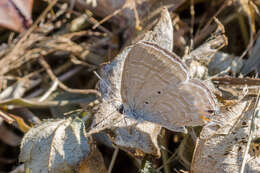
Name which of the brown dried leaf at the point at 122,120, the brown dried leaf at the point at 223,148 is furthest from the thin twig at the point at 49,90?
the brown dried leaf at the point at 223,148

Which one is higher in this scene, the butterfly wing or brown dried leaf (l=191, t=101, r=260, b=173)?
the butterfly wing

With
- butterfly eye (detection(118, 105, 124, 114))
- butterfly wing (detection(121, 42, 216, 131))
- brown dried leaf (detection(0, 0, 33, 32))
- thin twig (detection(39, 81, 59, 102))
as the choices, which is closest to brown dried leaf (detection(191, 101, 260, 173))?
butterfly wing (detection(121, 42, 216, 131))

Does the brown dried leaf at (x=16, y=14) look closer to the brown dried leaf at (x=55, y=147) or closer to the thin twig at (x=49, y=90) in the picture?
the thin twig at (x=49, y=90)

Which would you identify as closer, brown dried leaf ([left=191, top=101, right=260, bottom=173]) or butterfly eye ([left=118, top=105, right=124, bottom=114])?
brown dried leaf ([left=191, top=101, right=260, bottom=173])

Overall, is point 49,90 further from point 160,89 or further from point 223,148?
point 223,148

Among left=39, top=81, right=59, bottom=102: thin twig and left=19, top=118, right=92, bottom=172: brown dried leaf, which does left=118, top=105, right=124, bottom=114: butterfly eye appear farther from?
left=39, top=81, right=59, bottom=102: thin twig

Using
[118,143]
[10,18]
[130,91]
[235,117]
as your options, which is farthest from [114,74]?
[10,18]

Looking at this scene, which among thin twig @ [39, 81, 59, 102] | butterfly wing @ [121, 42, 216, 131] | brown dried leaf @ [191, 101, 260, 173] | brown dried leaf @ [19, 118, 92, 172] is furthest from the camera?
thin twig @ [39, 81, 59, 102]

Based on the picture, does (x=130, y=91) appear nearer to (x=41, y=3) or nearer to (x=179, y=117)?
(x=179, y=117)

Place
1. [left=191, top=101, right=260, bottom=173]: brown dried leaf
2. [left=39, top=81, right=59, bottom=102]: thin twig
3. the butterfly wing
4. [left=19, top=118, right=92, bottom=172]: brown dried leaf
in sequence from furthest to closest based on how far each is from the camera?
[left=39, top=81, right=59, bottom=102]: thin twig < [left=19, top=118, right=92, bottom=172]: brown dried leaf < [left=191, top=101, right=260, bottom=173]: brown dried leaf < the butterfly wing

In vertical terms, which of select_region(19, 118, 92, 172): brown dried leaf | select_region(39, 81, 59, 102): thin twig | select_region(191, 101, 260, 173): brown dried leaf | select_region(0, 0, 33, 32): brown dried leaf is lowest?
select_region(191, 101, 260, 173): brown dried leaf
